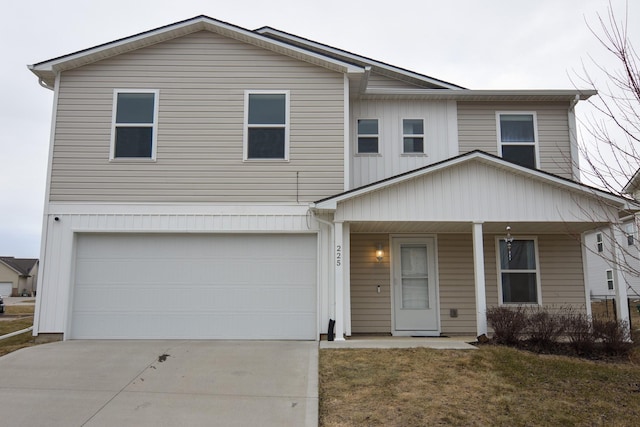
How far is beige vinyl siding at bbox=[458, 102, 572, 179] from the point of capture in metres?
11.5

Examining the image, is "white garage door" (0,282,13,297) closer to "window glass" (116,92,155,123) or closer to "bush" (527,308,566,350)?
"window glass" (116,92,155,123)

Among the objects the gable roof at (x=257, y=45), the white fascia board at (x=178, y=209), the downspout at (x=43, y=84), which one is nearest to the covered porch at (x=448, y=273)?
the white fascia board at (x=178, y=209)

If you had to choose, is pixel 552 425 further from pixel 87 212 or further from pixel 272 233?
pixel 87 212

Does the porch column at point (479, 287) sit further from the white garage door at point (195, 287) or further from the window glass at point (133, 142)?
the window glass at point (133, 142)

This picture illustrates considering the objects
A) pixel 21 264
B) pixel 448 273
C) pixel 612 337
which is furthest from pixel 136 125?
pixel 21 264

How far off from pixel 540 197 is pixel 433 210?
204 centimetres

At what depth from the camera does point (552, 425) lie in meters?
5.42

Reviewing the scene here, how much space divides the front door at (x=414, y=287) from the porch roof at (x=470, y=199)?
1.91m

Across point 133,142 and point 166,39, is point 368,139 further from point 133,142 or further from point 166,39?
point 133,142

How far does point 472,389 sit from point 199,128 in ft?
Answer: 23.5

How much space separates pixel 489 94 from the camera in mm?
11375

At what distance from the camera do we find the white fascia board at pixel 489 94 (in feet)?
37.1

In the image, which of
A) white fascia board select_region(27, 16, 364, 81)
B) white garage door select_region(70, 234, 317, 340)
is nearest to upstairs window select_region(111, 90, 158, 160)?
white fascia board select_region(27, 16, 364, 81)

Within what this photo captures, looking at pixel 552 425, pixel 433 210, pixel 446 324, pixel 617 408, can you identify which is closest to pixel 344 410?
pixel 552 425
